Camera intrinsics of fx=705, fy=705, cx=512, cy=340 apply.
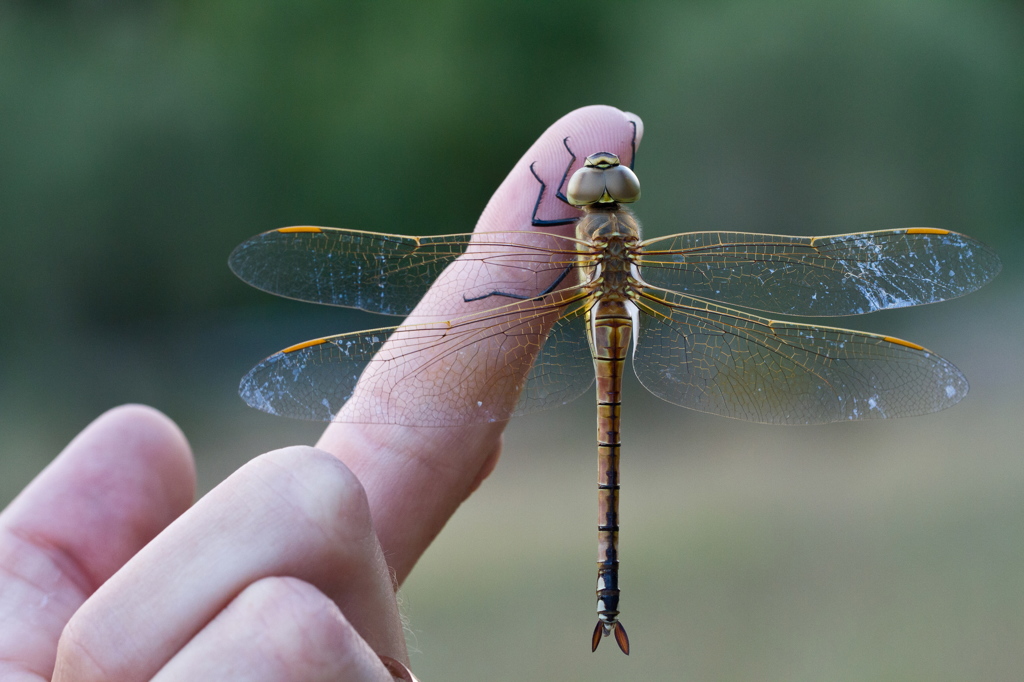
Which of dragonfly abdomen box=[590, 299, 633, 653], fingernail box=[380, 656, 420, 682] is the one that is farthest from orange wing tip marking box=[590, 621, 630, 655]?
fingernail box=[380, 656, 420, 682]

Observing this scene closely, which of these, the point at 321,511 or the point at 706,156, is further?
the point at 706,156

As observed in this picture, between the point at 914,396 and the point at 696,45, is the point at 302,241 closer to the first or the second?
the point at 914,396

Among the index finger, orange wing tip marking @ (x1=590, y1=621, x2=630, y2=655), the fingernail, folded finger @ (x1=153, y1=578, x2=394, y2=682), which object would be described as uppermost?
the index finger

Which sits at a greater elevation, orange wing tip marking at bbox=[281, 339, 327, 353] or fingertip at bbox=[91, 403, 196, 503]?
orange wing tip marking at bbox=[281, 339, 327, 353]

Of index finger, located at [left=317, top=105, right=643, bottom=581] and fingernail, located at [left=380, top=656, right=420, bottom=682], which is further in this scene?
index finger, located at [left=317, top=105, right=643, bottom=581]

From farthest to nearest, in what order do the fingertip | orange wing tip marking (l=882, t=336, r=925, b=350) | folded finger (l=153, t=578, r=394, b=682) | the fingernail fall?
the fingertip, orange wing tip marking (l=882, t=336, r=925, b=350), the fingernail, folded finger (l=153, t=578, r=394, b=682)

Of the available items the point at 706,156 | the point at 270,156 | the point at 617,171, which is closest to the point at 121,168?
the point at 270,156

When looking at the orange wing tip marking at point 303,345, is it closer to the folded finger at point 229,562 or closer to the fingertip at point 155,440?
the folded finger at point 229,562

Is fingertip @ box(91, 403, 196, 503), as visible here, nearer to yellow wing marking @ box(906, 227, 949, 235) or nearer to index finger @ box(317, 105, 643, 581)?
index finger @ box(317, 105, 643, 581)
